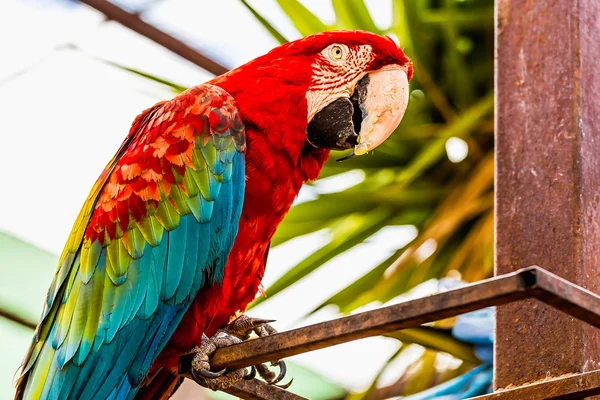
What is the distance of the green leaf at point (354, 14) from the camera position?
376 centimetres

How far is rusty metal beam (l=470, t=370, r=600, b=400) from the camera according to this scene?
5.49ft

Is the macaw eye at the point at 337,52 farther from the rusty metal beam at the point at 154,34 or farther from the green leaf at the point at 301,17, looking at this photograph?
the rusty metal beam at the point at 154,34

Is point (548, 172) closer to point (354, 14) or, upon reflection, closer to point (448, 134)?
point (448, 134)

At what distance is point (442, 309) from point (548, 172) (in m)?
0.60

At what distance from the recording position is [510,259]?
77.9 inches

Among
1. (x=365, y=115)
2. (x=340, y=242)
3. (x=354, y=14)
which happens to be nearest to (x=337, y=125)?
(x=365, y=115)

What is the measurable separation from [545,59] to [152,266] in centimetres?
96

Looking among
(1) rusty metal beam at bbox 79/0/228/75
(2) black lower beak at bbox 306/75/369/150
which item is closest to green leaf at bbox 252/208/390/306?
(1) rusty metal beam at bbox 79/0/228/75

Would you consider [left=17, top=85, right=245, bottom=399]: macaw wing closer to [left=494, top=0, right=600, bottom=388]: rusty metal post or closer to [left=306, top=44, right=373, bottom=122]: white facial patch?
[left=306, top=44, right=373, bottom=122]: white facial patch

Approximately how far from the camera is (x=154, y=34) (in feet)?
13.8

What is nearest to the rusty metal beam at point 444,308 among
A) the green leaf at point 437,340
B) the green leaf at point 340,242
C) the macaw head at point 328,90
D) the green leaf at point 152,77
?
the macaw head at point 328,90

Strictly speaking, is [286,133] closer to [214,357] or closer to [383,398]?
[214,357]

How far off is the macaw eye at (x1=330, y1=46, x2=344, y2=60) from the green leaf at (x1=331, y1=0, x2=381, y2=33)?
1431mm

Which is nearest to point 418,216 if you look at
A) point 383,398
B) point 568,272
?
point 383,398
